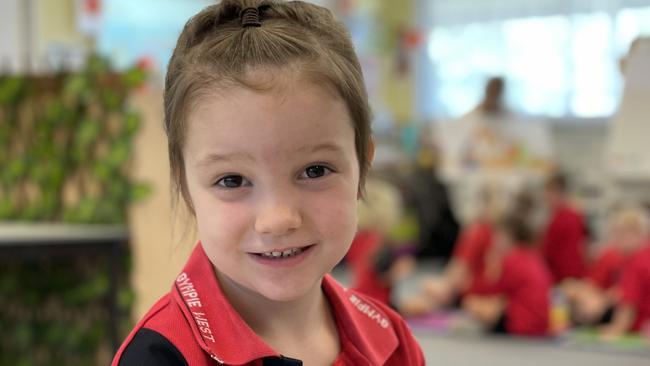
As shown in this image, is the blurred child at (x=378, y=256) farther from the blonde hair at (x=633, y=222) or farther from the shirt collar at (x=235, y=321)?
the shirt collar at (x=235, y=321)

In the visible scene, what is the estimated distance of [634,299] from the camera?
3574mm

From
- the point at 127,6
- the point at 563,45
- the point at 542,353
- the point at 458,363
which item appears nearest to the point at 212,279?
the point at 458,363

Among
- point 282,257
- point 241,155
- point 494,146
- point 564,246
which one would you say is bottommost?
point 564,246

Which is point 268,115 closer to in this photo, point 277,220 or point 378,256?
point 277,220

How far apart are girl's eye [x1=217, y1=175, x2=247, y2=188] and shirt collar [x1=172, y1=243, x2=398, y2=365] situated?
0.40 feet

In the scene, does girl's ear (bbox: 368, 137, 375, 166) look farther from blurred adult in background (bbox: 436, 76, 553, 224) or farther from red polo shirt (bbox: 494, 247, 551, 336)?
blurred adult in background (bbox: 436, 76, 553, 224)

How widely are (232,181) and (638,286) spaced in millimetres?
3130

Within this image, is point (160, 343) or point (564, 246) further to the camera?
point (564, 246)

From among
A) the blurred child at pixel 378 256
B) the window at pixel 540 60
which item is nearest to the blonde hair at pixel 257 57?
the blurred child at pixel 378 256

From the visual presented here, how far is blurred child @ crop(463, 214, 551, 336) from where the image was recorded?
3.62 meters

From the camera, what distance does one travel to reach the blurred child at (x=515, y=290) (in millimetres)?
3615

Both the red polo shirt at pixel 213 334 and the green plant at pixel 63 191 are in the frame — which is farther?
the green plant at pixel 63 191

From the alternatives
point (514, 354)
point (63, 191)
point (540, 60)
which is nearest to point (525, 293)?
point (514, 354)

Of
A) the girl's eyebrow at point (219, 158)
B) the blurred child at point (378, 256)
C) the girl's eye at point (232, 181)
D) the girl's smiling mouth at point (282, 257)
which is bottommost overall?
the blurred child at point (378, 256)
